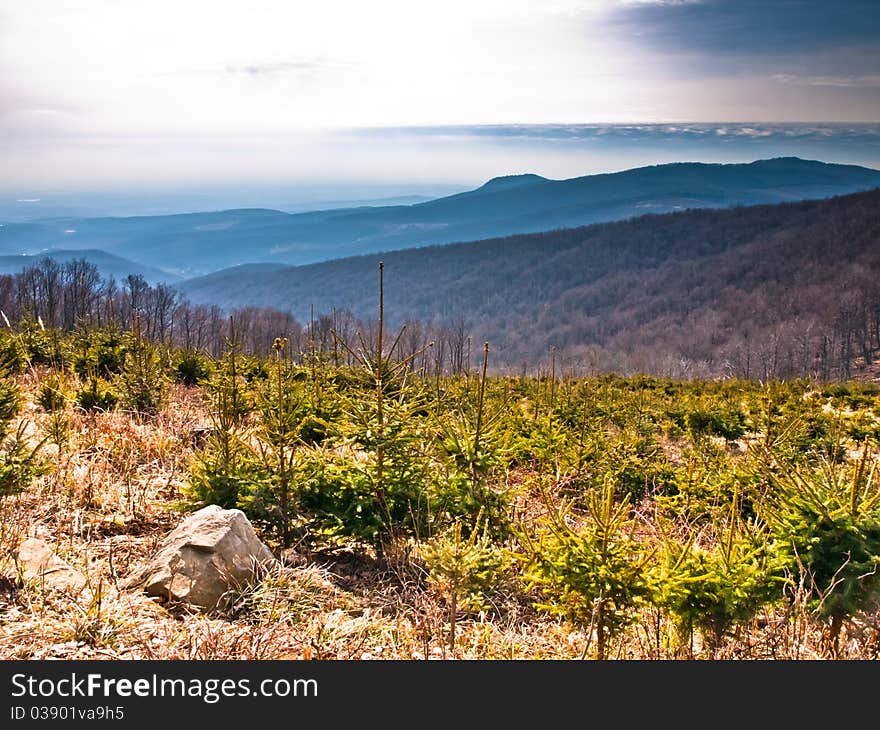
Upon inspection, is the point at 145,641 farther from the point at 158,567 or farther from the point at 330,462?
the point at 330,462

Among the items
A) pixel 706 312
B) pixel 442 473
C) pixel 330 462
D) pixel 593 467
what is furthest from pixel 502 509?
pixel 706 312

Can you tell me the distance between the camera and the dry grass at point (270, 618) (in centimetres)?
331

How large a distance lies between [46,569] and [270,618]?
62.3 inches

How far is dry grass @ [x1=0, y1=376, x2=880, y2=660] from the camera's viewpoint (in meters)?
3.31

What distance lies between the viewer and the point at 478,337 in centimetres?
18238

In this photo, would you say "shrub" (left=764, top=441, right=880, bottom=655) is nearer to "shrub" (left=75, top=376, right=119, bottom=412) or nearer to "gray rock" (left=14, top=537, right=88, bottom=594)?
"gray rock" (left=14, top=537, right=88, bottom=594)

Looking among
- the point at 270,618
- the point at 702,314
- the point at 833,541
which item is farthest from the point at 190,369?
the point at 702,314

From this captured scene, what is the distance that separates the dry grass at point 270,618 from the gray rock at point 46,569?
66mm

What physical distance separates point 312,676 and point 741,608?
222 centimetres

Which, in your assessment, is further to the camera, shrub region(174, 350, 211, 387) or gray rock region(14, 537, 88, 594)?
shrub region(174, 350, 211, 387)

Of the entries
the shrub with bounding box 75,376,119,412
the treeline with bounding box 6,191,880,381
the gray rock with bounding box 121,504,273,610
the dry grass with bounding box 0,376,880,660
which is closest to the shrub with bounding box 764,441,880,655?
the dry grass with bounding box 0,376,880,660

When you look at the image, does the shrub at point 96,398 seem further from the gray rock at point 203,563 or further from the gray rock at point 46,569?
the gray rock at point 203,563

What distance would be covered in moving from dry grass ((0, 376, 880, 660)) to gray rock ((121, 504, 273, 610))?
0.39 ft

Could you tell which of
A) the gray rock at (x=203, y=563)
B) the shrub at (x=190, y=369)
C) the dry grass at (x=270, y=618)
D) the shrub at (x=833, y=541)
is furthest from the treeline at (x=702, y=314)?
the shrub at (x=833, y=541)
